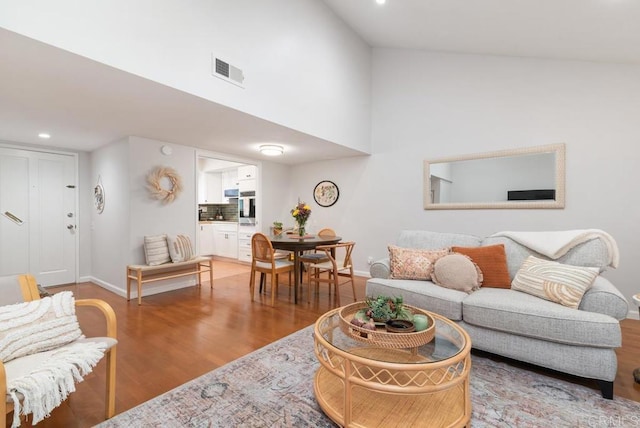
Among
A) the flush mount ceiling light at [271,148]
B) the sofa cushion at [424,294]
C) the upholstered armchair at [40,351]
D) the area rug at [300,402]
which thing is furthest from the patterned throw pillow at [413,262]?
the flush mount ceiling light at [271,148]

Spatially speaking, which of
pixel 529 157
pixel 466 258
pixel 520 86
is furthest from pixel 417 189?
pixel 466 258

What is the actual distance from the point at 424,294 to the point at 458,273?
354 millimetres

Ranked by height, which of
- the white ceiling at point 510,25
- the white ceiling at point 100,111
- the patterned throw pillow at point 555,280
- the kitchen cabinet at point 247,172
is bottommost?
the patterned throw pillow at point 555,280

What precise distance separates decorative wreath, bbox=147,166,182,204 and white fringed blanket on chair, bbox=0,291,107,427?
8.24 feet

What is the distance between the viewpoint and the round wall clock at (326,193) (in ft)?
18.1

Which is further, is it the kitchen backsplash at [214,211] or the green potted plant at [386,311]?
the kitchen backsplash at [214,211]

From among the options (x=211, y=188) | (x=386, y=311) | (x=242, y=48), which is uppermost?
(x=242, y=48)

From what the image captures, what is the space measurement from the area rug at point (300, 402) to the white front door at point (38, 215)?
4182 mm

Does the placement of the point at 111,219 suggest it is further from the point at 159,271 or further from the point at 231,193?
the point at 231,193

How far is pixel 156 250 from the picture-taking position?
3846mm

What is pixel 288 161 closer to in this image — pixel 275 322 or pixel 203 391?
pixel 275 322

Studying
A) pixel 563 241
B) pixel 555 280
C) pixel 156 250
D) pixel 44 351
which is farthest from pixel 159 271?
pixel 563 241

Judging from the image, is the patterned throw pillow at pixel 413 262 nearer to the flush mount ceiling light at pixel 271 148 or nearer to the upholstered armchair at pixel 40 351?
the upholstered armchair at pixel 40 351

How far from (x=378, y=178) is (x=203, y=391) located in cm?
399
